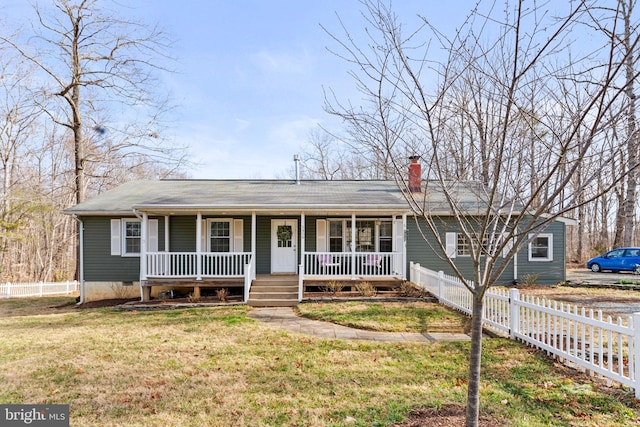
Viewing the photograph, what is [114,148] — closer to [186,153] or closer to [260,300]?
[186,153]

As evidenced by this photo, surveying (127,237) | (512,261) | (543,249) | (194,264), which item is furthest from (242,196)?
(543,249)

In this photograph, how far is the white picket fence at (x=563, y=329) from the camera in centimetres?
394

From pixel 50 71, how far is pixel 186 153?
639 centimetres

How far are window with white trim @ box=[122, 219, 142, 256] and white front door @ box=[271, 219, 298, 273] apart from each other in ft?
15.9

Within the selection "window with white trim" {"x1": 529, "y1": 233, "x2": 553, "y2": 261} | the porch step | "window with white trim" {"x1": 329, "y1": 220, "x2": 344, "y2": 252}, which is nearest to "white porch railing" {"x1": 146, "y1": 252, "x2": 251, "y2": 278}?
the porch step

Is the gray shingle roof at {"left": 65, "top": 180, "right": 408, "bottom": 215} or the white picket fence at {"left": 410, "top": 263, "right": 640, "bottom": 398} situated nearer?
the white picket fence at {"left": 410, "top": 263, "right": 640, "bottom": 398}

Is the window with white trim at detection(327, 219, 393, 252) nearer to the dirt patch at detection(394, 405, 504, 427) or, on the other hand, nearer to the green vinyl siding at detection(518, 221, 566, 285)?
the green vinyl siding at detection(518, 221, 566, 285)

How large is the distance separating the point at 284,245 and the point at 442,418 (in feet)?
31.1

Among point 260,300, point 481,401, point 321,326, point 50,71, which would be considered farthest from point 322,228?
point 50,71

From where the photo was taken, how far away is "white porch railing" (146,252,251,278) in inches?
416

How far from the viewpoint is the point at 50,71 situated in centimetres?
1484

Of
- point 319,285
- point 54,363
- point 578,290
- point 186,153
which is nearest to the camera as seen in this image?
point 54,363

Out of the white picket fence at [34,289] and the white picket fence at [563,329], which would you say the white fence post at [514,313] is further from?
the white picket fence at [34,289]

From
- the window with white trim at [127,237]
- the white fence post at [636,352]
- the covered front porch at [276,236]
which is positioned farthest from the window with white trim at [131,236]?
the white fence post at [636,352]
